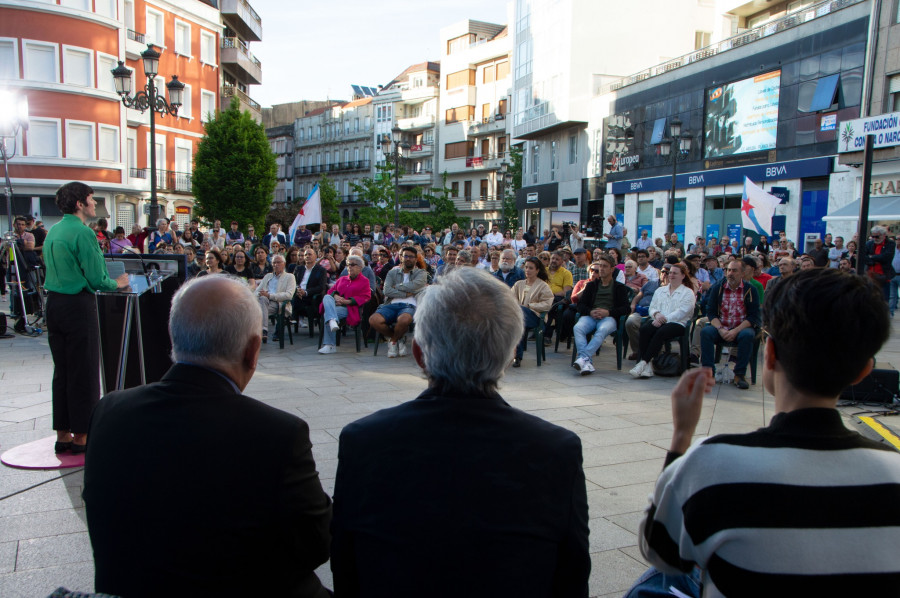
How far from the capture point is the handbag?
8336 mm

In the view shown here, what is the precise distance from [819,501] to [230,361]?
1639 millimetres

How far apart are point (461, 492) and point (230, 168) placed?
122 ft

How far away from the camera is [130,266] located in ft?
16.6

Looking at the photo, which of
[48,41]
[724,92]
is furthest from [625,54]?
[48,41]

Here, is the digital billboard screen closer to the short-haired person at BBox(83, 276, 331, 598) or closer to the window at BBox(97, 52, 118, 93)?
the window at BBox(97, 52, 118, 93)

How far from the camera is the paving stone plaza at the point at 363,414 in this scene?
11.3ft

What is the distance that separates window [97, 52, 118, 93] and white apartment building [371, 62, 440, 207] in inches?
1307

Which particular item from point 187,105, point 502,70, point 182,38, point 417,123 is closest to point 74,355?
point 187,105

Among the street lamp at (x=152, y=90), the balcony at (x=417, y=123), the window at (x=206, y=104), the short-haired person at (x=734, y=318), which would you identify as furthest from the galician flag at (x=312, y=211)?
the balcony at (x=417, y=123)

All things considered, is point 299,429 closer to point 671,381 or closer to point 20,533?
point 20,533

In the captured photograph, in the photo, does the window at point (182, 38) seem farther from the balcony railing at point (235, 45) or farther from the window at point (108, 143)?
the window at point (108, 143)

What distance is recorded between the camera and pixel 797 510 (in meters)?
1.46

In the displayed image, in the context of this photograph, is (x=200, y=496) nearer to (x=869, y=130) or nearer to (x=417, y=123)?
(x=869, y=130)

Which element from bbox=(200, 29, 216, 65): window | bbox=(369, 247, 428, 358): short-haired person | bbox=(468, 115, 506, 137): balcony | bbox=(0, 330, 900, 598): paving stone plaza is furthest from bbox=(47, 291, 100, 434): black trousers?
bbox=(468, 115, 506, 137): balcony
